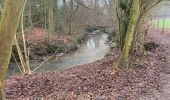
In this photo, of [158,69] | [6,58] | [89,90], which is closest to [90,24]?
[158,69]

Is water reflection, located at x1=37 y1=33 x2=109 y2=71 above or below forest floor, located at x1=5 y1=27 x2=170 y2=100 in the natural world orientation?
below

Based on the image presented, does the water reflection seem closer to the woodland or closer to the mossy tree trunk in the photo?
the woodland

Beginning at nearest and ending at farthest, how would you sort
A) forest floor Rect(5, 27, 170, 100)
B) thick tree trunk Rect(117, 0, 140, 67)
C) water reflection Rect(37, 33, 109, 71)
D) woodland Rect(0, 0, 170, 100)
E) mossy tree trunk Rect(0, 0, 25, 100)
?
1. mossy tree trunk Rect(0, 0, 25, 100)
2. woodland Rect(0, 0, 170, 100)
3. forest floor Rect(5, 27, 170, 100)
4. thick tree trunk Rect(117, 0, 140, 67)
5. water reflection Rect(37, 33, 109, 71)

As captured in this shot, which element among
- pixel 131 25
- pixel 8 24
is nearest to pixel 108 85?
pixel 131 25

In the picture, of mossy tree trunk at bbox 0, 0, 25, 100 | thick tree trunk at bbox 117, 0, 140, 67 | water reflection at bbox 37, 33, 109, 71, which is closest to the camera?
mossy tree trunk at bbox 0, 0, 25, 100

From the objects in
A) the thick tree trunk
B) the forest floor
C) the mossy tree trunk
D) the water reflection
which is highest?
the mossy tree trunk

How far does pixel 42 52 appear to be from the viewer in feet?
104

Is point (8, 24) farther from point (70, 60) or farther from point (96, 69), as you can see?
point (70, 60)

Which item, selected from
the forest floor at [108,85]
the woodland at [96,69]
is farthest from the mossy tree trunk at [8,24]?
the forest floor at [108,85]

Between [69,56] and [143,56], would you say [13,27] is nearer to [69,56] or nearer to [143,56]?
[143,56]

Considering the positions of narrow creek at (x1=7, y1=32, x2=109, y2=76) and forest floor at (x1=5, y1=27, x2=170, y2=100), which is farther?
narrow creek at (x1=7, y1=32, x2=109, y2=76)

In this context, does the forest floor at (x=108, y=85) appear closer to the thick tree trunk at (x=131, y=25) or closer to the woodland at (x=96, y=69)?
the woodland at (x=96, y=69)

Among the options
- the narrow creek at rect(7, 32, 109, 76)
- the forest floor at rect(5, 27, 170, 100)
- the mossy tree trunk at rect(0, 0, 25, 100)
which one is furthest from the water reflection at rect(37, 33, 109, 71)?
the mossy tree trunk at rect(0, 0, 25, 100)

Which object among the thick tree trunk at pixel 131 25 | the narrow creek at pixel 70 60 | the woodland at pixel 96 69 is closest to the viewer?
the woodland at pixel 96 69
